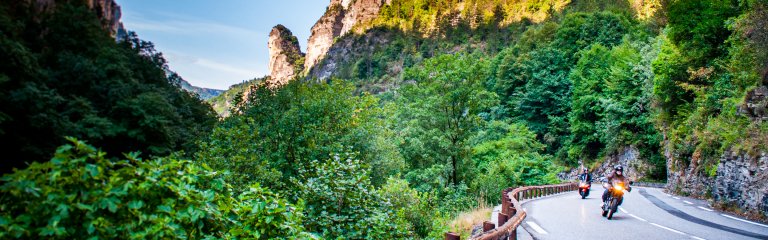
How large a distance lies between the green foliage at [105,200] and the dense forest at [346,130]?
0.05ft

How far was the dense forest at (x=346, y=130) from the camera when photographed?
3379mm

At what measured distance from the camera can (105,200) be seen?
9.80 feet

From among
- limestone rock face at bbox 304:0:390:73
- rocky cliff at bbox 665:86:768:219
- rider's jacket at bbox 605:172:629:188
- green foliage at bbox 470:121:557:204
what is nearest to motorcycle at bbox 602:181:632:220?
rider's jacket at bbox 605:172:629:188

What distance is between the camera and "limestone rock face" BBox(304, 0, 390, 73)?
151500 millimetres

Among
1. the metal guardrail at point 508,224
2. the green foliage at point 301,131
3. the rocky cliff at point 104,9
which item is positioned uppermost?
the rocky cliff at point 104,9

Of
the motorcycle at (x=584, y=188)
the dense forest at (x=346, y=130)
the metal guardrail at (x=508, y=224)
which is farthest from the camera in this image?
the motorcycle at (x=584, y=188)

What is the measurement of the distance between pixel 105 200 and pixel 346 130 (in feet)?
52.8

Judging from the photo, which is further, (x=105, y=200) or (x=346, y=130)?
(x=346, y=130)

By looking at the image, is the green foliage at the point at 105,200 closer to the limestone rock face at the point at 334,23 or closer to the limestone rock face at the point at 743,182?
the limestone rock face at the point at 743,182

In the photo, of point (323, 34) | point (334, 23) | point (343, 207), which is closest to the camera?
point (343, 207)

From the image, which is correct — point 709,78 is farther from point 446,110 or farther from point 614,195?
point 614,195

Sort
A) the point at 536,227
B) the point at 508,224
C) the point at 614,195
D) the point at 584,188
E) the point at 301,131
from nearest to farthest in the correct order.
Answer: the point at 508,224
the point at 536,227
the point at 614,195
the point at 301,131
the point at 584,188

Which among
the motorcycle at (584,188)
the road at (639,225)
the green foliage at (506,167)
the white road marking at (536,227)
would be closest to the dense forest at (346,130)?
the green foliage at (506,167)

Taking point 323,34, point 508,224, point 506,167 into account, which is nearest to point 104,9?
point 506,167
